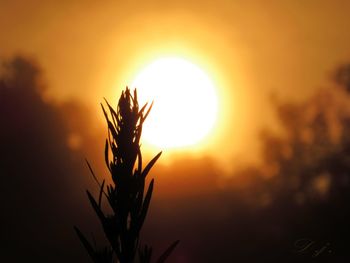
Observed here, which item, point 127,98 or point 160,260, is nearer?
point 160,260

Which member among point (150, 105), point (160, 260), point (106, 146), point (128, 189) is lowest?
point (160, 260)

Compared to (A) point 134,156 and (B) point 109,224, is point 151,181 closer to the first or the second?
(A) point 134,156

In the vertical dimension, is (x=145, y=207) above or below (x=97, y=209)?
below

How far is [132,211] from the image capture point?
6.41 meters

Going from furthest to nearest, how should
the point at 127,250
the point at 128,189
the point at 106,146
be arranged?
the point at 106,146, the point at 128,189, the point at 127,250

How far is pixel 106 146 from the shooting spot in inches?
280

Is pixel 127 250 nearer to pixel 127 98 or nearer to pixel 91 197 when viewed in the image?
pixel 91 197

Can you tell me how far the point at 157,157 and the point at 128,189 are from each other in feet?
2.35

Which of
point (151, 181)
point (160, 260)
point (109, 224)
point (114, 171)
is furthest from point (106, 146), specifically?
point (160, 260)

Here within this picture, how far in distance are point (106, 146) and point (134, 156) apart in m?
0.53

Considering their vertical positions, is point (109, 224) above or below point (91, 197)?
below

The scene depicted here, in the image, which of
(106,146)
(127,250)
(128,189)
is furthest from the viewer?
(106,146)

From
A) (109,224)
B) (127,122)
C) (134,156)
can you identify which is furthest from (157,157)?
(109,224)

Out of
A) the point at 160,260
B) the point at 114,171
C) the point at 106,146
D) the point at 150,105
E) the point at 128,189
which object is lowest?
the point at 160,260
